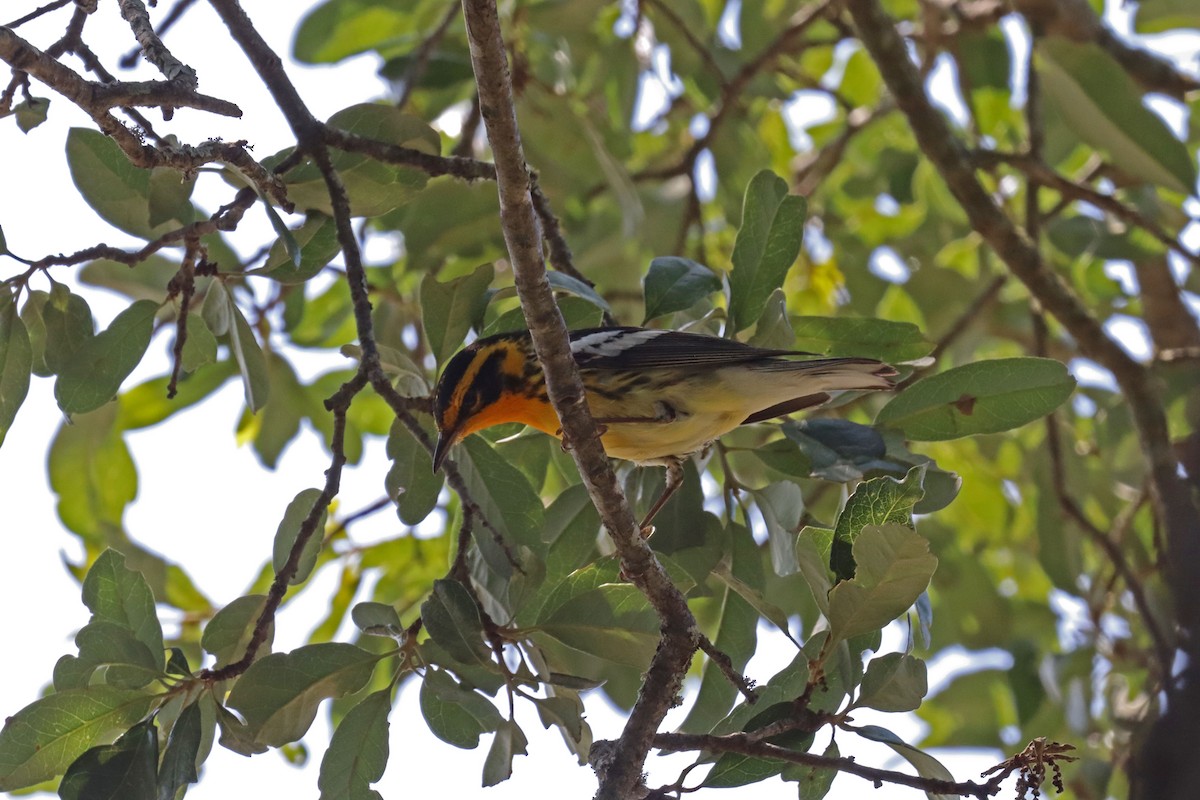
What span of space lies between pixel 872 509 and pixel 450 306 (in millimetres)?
1291

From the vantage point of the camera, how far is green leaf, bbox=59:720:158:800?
2.44 meters

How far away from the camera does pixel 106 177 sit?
9.91 ft

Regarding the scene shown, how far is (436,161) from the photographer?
3.29 metres

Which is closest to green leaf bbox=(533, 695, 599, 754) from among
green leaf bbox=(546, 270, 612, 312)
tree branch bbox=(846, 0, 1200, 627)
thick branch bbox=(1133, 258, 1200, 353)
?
green leaf bbox=(546, 270, 612, 312)

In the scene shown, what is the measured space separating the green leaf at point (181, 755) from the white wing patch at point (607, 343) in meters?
1.60

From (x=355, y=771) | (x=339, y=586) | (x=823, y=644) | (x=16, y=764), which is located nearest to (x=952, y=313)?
(x=339, y=586)

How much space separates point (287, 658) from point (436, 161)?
1413mm

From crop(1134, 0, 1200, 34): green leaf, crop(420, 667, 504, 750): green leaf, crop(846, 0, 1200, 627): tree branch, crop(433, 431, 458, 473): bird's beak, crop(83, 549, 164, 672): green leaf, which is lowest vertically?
crop(420, 667, 504, 750): green leaf

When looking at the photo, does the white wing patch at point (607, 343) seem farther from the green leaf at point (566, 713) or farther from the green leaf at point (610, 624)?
the green leaf at point (566, 713)

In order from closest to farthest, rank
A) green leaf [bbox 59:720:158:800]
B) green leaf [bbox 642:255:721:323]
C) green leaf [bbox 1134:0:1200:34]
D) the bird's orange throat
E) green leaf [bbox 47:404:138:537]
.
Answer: green leaf [bbox 59:720:158:800] < green leaf [bbox 642:255:721:323] < the bird's orange throat < green leaf [bbox 47:404:138:537] < green leaf [bbox 1134:0:1200:34]

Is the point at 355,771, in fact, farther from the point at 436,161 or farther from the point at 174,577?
the point at 174,577

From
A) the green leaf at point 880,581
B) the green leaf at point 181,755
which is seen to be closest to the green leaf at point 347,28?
the green leaf at point 181,755

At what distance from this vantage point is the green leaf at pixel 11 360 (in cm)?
286

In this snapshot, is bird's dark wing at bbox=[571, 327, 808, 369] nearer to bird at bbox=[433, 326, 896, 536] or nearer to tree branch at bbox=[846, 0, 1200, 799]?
bird at bbox=[433, 326, 896, 536]
